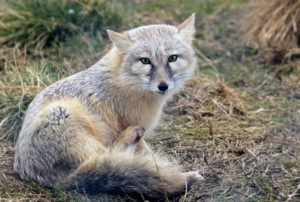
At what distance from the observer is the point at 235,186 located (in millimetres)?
3846

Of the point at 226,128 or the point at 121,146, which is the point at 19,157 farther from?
the point at 226,128

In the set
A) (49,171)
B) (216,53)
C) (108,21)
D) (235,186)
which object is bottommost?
(235,186)

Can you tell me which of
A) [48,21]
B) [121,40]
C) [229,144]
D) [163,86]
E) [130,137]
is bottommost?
[229,144]

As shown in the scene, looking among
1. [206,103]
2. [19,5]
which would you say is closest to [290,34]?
[206,103]

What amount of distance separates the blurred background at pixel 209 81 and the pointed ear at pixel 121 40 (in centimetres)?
132

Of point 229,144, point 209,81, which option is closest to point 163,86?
point 229,144

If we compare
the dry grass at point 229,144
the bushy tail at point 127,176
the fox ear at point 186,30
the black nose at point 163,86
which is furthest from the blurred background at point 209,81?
the fox ear at point 186,30

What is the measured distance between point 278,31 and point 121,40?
13.8 ft

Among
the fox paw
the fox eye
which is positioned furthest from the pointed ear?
the fox paw

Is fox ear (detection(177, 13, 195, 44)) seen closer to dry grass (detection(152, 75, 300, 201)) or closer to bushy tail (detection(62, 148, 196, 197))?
dry grass (detection(152, 75, 300, 201))

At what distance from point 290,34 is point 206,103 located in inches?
107

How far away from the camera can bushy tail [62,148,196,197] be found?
11.2 ft

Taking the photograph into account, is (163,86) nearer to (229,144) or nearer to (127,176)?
(127,176)

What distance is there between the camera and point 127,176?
3430 millimetres
